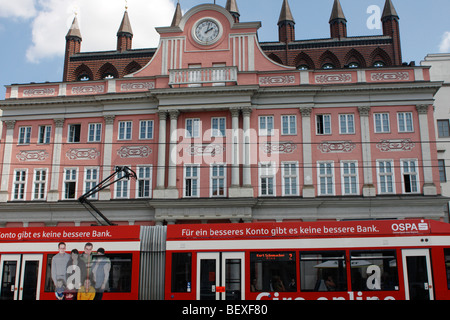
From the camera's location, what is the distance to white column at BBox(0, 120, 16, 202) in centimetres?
3659

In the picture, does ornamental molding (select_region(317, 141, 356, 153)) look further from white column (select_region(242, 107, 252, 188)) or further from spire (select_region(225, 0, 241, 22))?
spire (select_region(225, 0, 241, 22))

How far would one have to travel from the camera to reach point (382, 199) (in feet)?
107

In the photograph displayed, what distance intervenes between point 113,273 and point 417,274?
37.9 ft

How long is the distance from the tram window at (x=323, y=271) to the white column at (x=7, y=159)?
2697 centimetres

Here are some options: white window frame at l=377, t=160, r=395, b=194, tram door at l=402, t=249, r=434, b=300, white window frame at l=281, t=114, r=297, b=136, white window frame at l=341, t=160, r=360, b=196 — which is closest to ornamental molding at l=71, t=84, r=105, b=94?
white window frame at l=281, t=114, r=297, b=136

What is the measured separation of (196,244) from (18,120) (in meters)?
25.6

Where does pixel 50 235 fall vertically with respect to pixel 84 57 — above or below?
below

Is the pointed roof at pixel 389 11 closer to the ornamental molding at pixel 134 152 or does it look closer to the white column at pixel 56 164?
the ornamental molding at pixel 134 152

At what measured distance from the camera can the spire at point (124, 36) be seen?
51.3 meters

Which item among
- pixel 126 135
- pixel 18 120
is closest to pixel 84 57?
pixel 18 120

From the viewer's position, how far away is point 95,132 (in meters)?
37.4
